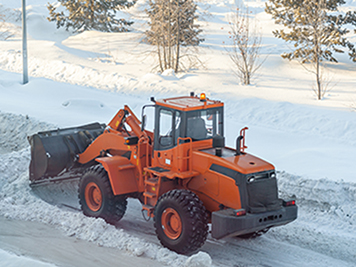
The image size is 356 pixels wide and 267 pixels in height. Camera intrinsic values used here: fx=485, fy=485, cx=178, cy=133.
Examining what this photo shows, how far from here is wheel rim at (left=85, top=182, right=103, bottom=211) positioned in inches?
370

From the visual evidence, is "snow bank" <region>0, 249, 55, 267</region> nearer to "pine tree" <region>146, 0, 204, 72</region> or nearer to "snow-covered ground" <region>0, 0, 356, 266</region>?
"snow-covered ground" <region>0, 0, 356, 266</region>

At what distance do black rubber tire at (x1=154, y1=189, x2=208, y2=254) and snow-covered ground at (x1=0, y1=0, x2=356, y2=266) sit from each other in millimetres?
272

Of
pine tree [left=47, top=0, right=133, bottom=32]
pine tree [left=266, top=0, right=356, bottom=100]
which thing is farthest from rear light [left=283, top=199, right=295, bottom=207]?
pine tree [left=47, top=0, right=133, bottom=32]

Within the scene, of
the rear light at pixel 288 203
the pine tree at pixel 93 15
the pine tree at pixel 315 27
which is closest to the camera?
the rear light at pixel 288 203

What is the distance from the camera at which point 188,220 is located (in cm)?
768

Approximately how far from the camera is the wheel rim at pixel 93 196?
940 centimetres

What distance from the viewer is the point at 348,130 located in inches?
609

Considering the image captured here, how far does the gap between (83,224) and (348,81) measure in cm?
1743

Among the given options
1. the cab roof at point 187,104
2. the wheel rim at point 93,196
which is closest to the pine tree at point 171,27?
the cab roof at point 187,104

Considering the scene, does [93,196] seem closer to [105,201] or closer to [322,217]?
[105,201]

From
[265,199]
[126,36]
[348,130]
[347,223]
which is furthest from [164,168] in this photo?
[126,36]

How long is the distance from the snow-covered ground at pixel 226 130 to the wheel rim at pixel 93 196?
0.42 metres

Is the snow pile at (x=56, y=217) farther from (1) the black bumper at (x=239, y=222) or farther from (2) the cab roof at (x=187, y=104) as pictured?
(2) the cab roof at (x=187, y=104)

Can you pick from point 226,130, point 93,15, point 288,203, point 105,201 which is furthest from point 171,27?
point 288,203
